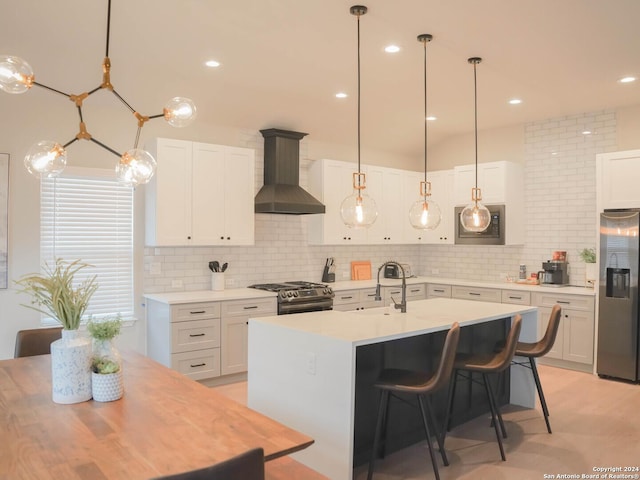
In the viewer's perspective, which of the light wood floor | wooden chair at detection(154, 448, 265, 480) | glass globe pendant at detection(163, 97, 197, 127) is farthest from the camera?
the light wood floor

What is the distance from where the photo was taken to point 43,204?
15.3 feet

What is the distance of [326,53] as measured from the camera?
412 centimetres

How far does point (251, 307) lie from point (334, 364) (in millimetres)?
2463

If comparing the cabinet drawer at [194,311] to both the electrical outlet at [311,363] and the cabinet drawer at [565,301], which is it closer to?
the electrical outlet at [311,363]

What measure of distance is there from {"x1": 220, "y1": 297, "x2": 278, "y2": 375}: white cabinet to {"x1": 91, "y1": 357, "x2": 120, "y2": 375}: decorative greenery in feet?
9.23

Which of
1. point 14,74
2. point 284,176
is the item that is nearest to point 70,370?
point 14,74

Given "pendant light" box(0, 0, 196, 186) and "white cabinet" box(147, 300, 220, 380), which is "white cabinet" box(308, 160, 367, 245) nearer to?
"white cabinet" box(147, 300, 220, 380)

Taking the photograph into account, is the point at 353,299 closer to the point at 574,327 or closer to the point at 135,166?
the point at 574,327

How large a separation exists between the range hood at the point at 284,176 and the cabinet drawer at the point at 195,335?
1.48 m

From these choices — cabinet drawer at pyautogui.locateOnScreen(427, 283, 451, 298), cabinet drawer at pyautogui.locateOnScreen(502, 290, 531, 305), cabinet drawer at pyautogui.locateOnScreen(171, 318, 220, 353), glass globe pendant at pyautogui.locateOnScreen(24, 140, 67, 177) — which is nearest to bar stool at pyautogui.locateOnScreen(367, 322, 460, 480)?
glass globe pendant at pyautogui.locateOnScreen(24, 140, 67, 177)

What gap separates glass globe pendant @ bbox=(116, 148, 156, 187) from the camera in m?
2.49

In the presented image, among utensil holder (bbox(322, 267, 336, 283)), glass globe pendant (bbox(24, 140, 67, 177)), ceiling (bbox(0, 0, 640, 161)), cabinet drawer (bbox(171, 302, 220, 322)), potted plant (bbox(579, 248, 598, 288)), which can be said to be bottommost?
cabinet drawer (bbox(171, 302, 220, 322))

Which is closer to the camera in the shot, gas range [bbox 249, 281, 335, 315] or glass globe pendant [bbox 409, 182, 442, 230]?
glass globe pendant [bbox 409, 182, 442, 230]

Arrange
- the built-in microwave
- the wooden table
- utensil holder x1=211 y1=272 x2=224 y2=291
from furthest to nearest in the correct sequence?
the built-in microwave < utensil holder x1=211 y1=272 x2=224 y2=291 < the wooden table
